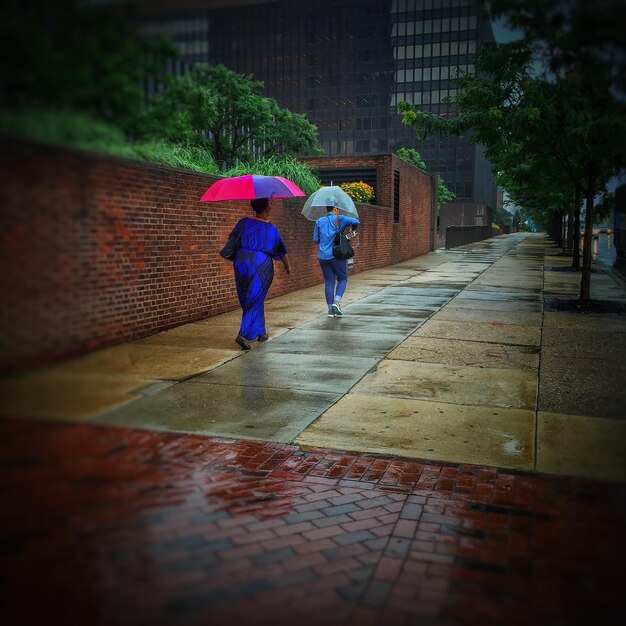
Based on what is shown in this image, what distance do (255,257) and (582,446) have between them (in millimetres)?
4536

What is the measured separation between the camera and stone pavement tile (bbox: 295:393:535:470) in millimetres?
4309

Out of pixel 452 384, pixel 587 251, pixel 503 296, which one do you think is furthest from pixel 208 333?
pixel 503 296

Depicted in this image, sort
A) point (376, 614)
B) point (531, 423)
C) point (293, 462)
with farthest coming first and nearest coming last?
point (531, 423), point (293, 462), point (376, 614)

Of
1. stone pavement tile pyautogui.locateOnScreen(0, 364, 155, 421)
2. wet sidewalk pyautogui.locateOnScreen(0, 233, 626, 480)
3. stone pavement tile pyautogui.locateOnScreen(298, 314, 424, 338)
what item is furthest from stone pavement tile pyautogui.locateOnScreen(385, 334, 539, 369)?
stone pavement tile pyautogui.locateOnScreen(0, 364, 155, 421)

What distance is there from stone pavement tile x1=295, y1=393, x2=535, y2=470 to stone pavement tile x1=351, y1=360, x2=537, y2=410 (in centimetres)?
24

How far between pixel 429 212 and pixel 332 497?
29415 mm

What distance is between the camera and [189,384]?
5758mm

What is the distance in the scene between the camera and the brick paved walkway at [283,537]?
1.19 m

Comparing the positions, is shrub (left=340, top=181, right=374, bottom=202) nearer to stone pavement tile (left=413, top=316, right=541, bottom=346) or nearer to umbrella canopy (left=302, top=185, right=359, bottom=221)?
umbrella canopy (left=302, top=185, right=359, bottom=221)

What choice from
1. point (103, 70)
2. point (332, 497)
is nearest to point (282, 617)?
point (332, 497)

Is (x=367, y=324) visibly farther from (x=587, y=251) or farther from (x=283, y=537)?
(x=283, y=537)

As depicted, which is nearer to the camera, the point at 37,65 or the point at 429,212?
the point at 37,65

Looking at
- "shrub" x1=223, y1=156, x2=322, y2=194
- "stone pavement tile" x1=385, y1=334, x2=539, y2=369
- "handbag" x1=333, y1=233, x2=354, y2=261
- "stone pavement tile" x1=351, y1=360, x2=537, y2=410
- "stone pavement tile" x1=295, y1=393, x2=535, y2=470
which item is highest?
"shrub" x1=223, y1=156, x2=322, y2=194

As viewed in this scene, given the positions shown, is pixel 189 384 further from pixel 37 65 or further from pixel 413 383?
pixel 37 65
